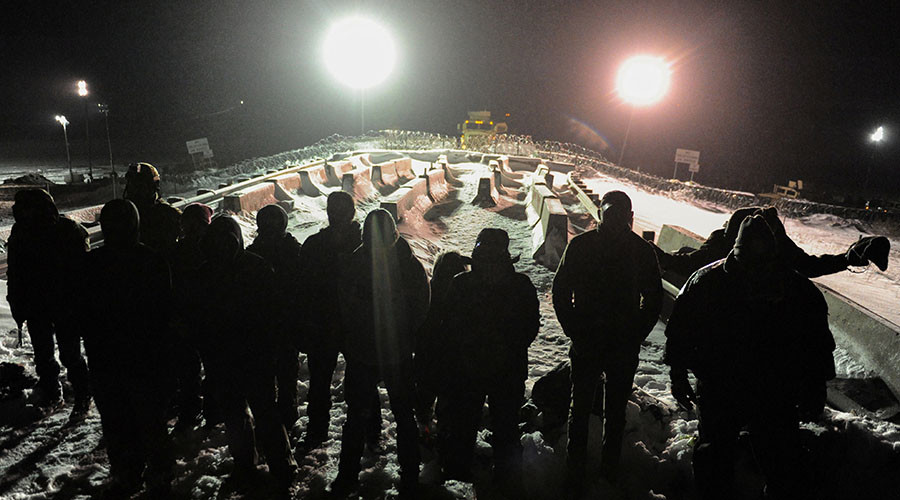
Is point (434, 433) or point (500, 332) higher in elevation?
point (500, 332)

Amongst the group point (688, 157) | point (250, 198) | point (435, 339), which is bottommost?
point (435, 339)

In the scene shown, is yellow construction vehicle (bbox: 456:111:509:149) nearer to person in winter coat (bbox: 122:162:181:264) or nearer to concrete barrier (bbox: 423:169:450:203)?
concrete barrier (bbox: 423:169:450:203)

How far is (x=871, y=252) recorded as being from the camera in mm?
3102

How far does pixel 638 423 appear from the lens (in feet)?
11.6

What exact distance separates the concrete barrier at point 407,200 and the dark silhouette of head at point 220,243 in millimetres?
7081

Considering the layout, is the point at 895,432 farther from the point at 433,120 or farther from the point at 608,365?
the point at 433,120

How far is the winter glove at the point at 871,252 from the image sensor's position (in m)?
3.07

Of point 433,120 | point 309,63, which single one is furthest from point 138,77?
point 433,120

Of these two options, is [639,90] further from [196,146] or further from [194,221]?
[194,221]

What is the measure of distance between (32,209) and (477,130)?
3516 centimetres

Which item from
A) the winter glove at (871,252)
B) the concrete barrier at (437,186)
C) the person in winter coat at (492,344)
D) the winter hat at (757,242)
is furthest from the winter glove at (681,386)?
the concrete barrier at (437,186)

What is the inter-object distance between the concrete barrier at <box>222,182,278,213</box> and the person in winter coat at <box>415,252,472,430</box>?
7.25 meters

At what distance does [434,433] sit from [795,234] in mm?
18136

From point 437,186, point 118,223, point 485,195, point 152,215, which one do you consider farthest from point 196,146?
point 118,223
